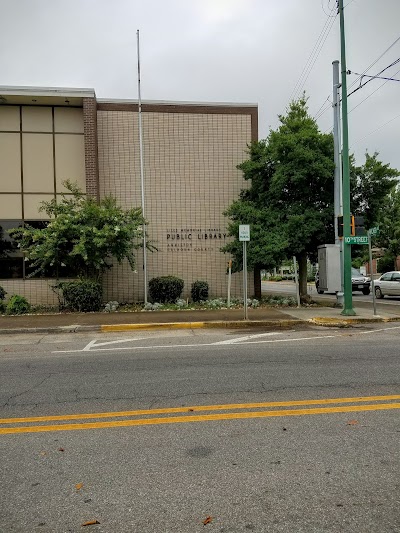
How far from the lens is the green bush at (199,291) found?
18.0 meters

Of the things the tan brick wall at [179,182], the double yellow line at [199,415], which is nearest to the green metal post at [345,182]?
the tan brick wall at [179,182]

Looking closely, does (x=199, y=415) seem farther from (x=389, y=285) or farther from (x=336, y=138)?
(x=389, y=285)

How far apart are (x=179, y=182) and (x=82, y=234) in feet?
18.7

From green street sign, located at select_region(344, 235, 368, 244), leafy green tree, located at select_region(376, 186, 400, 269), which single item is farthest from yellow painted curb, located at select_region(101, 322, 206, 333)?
leafy green tree, located at select_region(376, 186, 400, 269)

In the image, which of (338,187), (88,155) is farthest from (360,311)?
(88,155)

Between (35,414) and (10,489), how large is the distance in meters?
1.74

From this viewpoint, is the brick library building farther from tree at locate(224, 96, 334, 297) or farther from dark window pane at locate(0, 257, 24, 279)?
tree at locate(224, 96, 334, 297)

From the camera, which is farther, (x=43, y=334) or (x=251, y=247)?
(x=251, y=247)

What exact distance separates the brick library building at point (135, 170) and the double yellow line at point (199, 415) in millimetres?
13648

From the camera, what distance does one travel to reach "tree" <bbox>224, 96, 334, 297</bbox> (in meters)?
16.3

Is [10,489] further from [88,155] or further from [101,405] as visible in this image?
[88,155]

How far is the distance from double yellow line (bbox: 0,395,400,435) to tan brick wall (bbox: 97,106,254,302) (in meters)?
13.7

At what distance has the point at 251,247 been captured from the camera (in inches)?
643

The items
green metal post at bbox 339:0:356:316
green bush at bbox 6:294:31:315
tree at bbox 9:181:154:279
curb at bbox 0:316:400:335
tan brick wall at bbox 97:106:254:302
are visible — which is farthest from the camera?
tan brick wall at bbox 97:106:254:302
